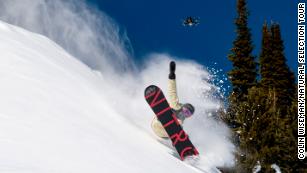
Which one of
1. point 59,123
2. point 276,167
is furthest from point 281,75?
point 59,123

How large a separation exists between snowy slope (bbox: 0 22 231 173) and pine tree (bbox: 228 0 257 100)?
23.2m

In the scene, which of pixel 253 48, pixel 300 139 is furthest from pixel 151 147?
pixel 253 48

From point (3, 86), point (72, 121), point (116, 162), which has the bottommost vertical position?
point (116, 162)

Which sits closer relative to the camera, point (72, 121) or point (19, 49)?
point (72, 121)

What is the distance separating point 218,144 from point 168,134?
3.86 m

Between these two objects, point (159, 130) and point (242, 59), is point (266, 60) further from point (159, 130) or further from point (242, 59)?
point (159, 130)

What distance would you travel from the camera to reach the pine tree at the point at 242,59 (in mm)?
36125

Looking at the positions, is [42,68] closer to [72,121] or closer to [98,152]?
[72,121]

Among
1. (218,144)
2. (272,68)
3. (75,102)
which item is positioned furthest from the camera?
(272,68)

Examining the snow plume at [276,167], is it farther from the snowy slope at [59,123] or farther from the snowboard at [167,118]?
the snowy slope at [59,123]

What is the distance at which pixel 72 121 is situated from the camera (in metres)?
8.98

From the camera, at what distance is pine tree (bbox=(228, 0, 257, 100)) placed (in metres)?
36.1

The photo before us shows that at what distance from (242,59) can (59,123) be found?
29.9 metres

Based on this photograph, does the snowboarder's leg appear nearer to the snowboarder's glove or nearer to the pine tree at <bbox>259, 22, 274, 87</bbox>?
the snowboarder's glove
